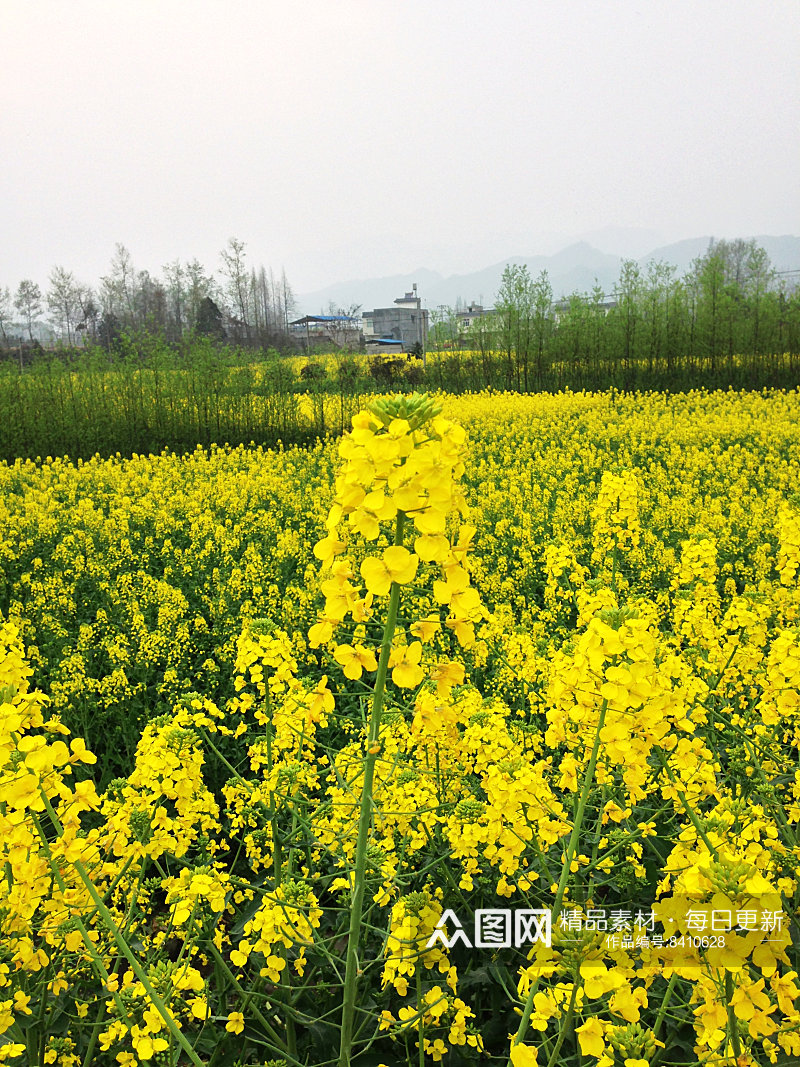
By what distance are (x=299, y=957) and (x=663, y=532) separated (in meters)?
5.22

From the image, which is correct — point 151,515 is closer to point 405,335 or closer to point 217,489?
point 217,489

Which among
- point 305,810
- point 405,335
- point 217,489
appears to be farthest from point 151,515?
point 405,335

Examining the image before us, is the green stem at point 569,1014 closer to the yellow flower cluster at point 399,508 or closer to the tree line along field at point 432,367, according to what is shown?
the yellow flower cluster at point 399,508

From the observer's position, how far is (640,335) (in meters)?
19.9

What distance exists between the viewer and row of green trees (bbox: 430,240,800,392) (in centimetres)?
1939

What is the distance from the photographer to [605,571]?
15.9 feet

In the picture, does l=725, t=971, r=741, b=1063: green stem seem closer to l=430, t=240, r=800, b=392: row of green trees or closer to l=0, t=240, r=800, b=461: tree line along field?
l=0, t=240, r=800, b=461: tree line along field

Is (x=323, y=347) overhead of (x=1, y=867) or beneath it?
overhead

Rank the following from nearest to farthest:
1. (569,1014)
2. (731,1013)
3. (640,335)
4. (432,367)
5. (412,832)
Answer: (731,1013) < (569,1014) < (412,832) < (640,335) < (432,367)

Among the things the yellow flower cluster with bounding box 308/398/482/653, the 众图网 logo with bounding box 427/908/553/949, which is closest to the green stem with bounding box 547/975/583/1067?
the 众图网 logo with bounding box 427/908/553/949

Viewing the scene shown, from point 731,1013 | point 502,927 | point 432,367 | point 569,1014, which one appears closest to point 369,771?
point 569,1014

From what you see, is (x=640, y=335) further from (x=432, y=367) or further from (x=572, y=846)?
(x=572, y=846)

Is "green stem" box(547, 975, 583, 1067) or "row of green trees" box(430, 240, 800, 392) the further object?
"row of green trees" box(430, 240, 800, 392)

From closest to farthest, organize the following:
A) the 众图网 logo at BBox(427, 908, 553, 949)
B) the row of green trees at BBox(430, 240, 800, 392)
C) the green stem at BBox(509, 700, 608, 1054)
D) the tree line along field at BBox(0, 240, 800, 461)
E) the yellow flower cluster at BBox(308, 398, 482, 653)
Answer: the yellow flower cluster at BBox(308, 398, 482, 653) → the green stem at BBox(509, 700, 608, 1054) → the 众图网 logo at BBox(427, 908, 553, 949) → the tree line along field at BBox(0, 240, 800, 461) → the row of green trees at BBox(430, 240, 800, 392)
